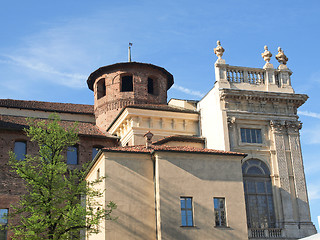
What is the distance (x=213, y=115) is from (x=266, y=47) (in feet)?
19.0

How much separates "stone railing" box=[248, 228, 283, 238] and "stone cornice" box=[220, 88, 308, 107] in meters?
7.76

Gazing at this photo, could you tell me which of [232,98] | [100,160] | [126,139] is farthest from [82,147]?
[232,98]

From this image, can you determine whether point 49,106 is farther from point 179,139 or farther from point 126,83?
point 179,139

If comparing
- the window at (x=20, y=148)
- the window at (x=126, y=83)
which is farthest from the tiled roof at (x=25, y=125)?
the window at (x=126, y=83)

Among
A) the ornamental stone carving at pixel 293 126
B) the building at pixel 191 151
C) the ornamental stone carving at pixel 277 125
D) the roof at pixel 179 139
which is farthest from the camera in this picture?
the ornamental stone carving at pixel 293 126

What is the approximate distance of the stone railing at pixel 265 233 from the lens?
85.3ft

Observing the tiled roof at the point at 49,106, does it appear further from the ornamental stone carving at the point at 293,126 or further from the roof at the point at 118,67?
the ornamental stone carving at the point at 293,126

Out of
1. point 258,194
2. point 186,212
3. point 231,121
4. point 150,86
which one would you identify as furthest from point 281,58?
point 186,212

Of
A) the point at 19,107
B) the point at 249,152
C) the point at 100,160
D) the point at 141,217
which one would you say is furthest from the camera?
the point at 19,107

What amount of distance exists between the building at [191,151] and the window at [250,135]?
66 millimetres

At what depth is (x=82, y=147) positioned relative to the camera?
32875mm

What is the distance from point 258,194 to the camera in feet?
90.5

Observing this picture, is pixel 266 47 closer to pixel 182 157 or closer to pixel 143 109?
pixel 143 109

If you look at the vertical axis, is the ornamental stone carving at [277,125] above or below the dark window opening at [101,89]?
below
